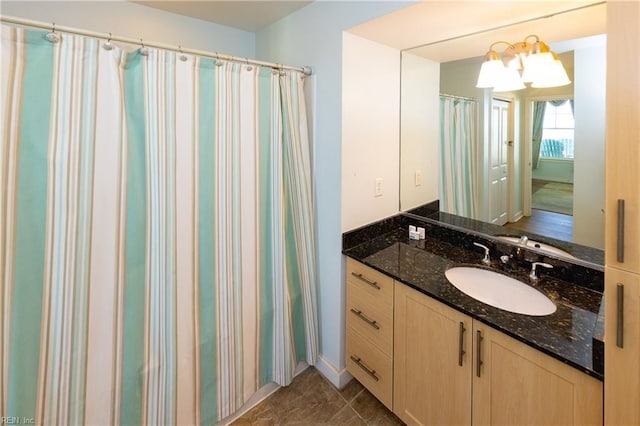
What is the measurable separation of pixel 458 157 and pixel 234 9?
62.4 inches

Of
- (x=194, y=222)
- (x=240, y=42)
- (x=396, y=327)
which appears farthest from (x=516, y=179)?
(x=240, y=42)

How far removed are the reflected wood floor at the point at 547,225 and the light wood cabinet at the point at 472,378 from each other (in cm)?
68

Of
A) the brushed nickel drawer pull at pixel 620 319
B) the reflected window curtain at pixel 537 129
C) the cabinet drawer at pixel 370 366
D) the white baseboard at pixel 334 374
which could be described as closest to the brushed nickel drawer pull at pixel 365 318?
the cabinet drawer at pixel 370 366

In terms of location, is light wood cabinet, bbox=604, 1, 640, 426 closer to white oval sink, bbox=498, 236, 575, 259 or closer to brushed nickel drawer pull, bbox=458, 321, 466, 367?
brushed nickel drawer pull, bbox=458, 321, 466, 367

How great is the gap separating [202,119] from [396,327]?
1.34m

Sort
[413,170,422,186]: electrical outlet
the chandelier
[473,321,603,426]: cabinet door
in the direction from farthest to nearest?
[413,170,422,186]: electrical outlet < the chandelier < [473,321,603,426]: cabinet door

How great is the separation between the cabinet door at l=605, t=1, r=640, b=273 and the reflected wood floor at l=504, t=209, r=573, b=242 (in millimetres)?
817

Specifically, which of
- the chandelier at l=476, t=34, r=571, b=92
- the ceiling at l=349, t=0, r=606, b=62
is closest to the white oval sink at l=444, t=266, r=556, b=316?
the chandelier at l=476, t=34, r=571, b=92

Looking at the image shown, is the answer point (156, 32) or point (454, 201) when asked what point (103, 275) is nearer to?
point (156, 32)

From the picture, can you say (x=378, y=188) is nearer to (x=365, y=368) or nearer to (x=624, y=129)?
(x=365, y=368)

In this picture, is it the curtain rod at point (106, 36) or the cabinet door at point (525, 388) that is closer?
the cabinet door at point (525, 388)

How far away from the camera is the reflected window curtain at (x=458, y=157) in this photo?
1849 millimetres

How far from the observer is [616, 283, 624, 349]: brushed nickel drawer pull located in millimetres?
A: 768

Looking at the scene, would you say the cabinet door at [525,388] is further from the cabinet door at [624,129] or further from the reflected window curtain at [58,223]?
the reflected window curtain at [58,223]
